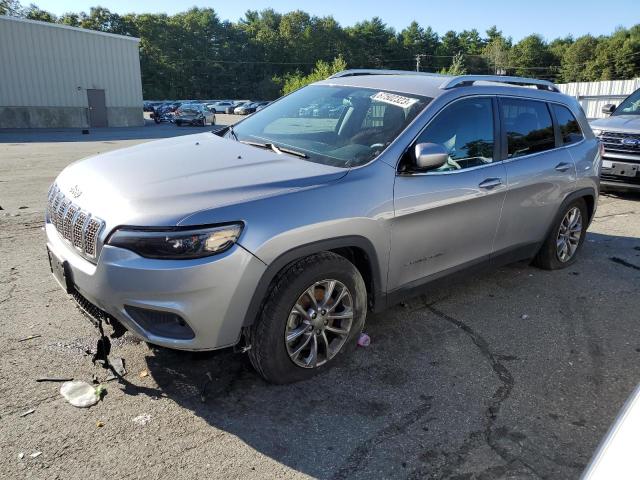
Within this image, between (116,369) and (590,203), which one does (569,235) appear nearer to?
(590,203)

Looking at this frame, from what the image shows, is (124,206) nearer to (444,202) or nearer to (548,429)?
(444,202)

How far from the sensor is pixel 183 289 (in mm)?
2521

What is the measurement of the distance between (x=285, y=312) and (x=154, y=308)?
715 millimetres

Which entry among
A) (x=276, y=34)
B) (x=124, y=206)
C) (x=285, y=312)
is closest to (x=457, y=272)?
(x=285, y=312)

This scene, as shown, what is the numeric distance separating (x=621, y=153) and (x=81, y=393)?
28.3 feet

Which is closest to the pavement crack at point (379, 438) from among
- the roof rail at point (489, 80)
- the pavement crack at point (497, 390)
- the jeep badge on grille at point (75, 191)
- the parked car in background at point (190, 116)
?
the pavement crack at point (497, 390)

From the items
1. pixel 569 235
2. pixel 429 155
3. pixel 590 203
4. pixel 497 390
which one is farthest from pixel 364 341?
pixel 590 203

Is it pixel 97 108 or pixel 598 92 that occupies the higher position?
pixel 598 92

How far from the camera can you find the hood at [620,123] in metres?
8.34

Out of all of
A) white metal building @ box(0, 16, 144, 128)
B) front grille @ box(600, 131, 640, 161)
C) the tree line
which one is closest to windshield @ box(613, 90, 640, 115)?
front grille @ box(600, 131, 640, 161)

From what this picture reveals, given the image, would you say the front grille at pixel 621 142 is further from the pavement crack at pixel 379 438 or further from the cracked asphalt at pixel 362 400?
the pavement crack at pixel 379 438

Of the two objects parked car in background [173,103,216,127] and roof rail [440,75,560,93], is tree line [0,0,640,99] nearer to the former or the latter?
parked car in background [173,103,216,127]

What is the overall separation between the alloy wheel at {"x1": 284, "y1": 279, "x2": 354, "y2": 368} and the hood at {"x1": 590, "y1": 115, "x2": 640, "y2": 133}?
7.33 m

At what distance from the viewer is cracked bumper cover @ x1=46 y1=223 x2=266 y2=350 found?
2.52 meters
